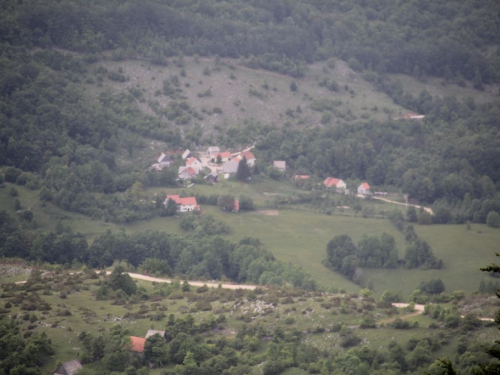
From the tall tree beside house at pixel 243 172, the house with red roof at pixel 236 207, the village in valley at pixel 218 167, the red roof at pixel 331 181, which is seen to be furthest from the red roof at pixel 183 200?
the red roof at pixel 331 181

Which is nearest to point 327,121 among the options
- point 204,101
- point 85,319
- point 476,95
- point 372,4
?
point 204,101

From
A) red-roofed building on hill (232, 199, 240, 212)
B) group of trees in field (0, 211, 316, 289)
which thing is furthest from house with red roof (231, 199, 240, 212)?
group of trees in field (0, 211, 316, 289)

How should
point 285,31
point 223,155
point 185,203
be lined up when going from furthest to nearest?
point 285,31, point 223,155, point 185,203

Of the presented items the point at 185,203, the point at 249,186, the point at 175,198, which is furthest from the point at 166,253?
the point at 249,186

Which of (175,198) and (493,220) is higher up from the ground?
(493,220)

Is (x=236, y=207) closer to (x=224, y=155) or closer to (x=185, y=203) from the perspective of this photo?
(x=185, y=203)

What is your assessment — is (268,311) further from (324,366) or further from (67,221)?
(67,221)

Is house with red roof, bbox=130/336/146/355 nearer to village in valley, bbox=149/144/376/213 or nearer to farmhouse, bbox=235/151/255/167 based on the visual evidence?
village in valley, bbox=149/144/376/213
